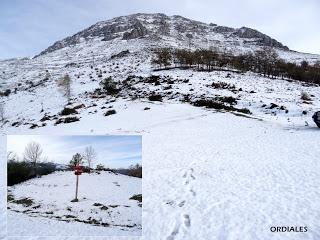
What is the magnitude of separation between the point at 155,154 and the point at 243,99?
27.4m

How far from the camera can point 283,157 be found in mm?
21672

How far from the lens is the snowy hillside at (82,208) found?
9.56 meters

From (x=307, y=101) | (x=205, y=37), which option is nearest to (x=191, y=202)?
(x=307, y=101)

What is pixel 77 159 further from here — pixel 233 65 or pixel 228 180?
pixel 233 65

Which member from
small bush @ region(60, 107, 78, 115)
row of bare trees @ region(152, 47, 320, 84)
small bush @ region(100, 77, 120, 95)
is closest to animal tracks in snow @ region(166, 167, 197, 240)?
small bush @ region(60, 107, 78, 115)

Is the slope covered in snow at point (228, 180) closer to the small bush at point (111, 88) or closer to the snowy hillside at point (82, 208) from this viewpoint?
the snowy hillside at point (82, 208)

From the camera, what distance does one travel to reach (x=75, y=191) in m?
9.77

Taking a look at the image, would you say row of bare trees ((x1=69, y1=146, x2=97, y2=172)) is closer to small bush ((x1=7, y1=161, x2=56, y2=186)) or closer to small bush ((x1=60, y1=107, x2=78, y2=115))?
small bush ((x1=7, y1=161, x2=56, y2=186))

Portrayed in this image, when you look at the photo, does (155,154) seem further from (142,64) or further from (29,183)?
(142,64)

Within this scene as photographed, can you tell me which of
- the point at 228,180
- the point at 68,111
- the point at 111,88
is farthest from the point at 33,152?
the point at 111,88

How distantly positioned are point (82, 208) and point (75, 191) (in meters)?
0.46

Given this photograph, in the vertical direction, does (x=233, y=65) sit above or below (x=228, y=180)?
above

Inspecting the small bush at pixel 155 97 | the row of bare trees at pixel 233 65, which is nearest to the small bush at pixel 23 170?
the small bush at pixel 155 97

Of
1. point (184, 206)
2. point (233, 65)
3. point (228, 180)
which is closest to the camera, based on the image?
point (184, 206)
